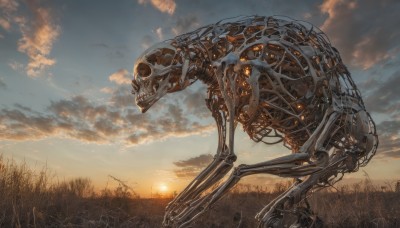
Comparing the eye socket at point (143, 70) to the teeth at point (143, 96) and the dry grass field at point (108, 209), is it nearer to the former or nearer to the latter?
the teeth at point (143, 96)

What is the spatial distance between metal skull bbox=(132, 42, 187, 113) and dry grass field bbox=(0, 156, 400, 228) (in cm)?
182

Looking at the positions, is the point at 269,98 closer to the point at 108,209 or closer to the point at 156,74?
the point at 156,74

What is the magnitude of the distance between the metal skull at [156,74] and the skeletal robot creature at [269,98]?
1 centimetres

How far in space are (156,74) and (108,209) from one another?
342cm

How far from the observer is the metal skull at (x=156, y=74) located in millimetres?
3812

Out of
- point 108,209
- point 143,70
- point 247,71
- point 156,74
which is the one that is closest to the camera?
point 247,71

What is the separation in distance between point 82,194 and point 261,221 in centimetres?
560

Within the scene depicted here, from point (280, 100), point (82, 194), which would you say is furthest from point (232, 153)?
point (82, 194)

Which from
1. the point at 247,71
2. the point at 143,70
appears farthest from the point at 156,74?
the point at 247,71

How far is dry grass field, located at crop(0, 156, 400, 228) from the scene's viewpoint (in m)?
5.03

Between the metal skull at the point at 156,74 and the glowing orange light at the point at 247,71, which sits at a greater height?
the metal skull at the point at 156,74

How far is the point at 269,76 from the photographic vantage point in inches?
137

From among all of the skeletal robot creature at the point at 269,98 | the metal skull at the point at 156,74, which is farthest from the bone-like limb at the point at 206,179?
the metal skull at the point at 156,74

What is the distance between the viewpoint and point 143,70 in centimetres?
395
